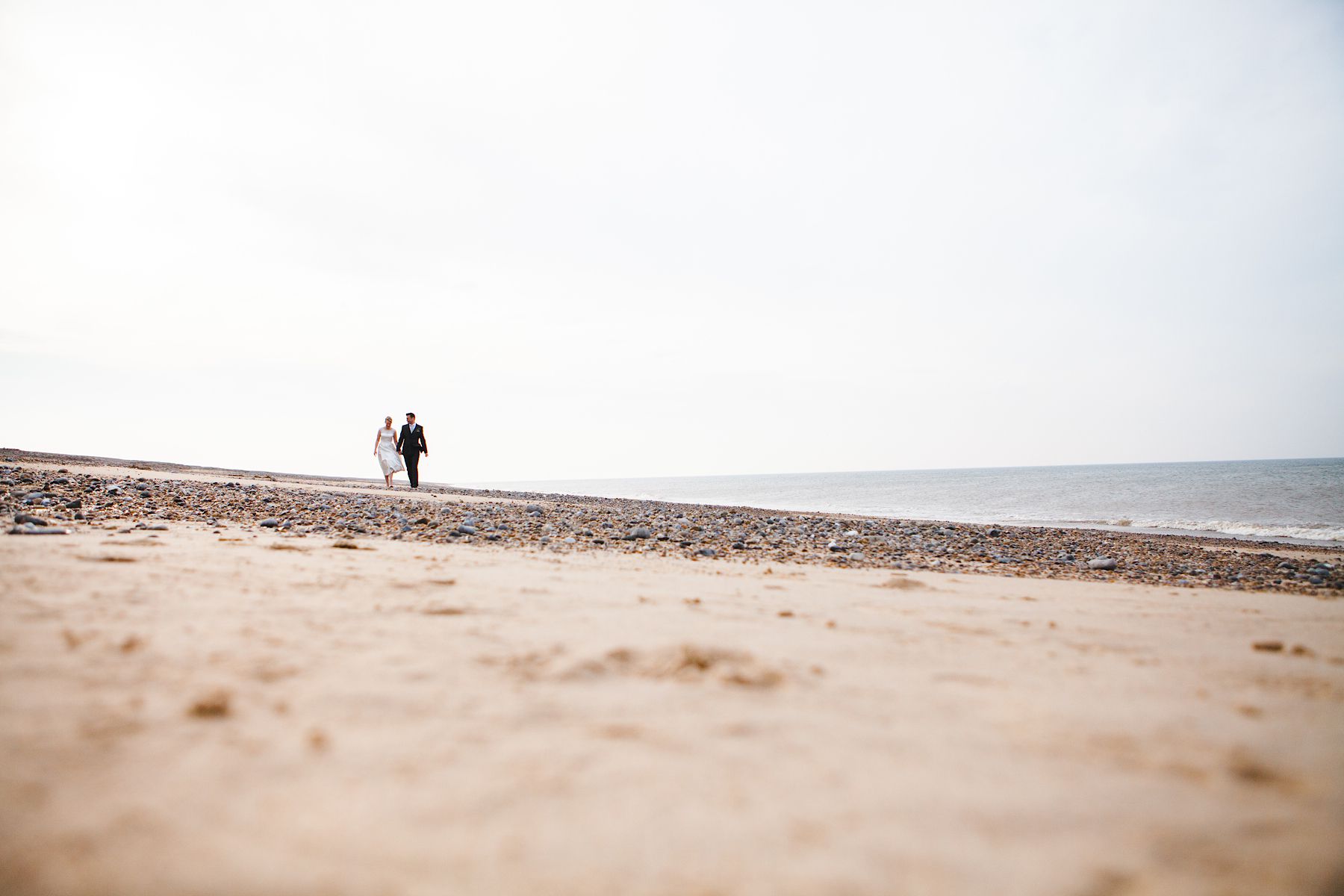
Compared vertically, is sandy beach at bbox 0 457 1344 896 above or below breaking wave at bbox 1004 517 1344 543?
above

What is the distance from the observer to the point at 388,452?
15992mm

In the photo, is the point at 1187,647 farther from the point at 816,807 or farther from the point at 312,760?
the point at 312,760

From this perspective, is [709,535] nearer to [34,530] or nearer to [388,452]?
[34,530]

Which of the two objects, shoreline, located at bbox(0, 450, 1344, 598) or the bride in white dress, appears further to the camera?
the bride in white dress

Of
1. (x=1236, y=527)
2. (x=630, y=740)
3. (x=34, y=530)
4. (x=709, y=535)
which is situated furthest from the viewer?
(x=1236, y=527)

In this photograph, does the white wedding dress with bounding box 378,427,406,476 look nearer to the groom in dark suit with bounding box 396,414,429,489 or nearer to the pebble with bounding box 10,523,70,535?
the groom in dark suit with bounding box 396,414,429,489

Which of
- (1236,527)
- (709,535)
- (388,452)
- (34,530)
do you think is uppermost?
(388,452)

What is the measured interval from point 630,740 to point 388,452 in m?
15.8

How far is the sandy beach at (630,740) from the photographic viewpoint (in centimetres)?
143

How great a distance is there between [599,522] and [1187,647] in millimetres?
7981

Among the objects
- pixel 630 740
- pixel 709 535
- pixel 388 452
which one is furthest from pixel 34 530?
pixel 388 452

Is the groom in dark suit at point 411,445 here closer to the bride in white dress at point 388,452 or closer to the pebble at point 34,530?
the bride in white dress at point 388,452

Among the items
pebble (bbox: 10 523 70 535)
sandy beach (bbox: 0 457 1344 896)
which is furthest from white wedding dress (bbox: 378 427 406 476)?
sandy beach (bbox: 0 457 1344 896)

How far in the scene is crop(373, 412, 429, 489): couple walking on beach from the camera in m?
15.9
